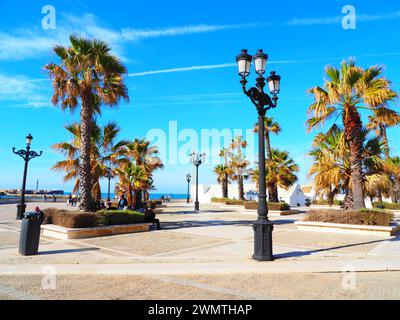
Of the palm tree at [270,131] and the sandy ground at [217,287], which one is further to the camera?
the palm tree at [270,131]

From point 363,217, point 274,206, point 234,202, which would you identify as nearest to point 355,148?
point 363,217

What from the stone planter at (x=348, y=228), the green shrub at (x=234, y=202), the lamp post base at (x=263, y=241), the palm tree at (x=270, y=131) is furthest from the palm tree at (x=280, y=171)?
the lamp post base at (x=263, y=241)

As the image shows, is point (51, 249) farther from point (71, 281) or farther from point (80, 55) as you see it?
point (80, 55)

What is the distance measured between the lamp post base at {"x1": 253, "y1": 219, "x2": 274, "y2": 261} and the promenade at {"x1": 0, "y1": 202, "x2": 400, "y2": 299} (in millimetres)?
276

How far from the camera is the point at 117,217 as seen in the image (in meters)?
13.2

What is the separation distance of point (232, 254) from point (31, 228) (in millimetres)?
6169

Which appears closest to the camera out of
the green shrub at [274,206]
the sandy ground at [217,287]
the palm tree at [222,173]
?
the sandy ground at [217,287]

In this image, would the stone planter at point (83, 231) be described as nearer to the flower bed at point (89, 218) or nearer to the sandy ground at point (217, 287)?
the flower bed at point (89, 218)

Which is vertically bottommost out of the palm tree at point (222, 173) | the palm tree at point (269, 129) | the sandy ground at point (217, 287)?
the sandy ground at point (217, 287)

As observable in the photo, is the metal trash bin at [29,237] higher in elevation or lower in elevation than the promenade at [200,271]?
higher

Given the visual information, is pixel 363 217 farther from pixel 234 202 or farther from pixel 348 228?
pixel 234 202

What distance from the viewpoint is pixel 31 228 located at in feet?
28.0

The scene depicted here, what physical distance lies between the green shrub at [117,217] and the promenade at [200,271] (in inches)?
72.7

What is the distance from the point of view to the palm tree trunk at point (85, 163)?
43.8 ft
